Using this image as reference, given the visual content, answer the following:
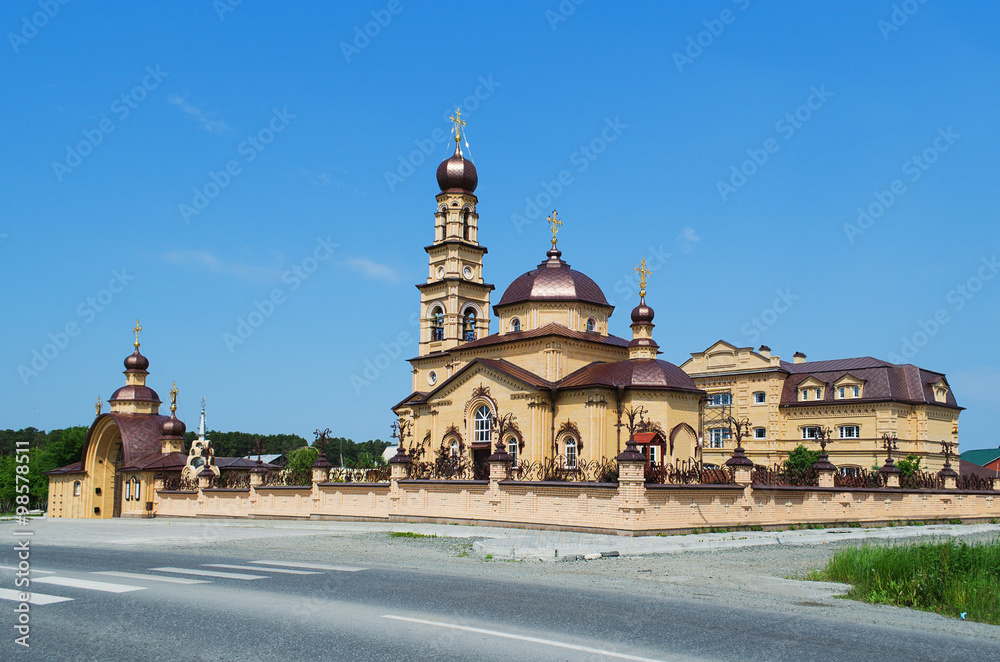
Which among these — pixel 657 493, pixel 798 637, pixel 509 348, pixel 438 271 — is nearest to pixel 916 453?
pixel 509 348

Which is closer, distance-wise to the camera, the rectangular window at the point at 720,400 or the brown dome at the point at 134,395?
the brown dome at the point at 134,395

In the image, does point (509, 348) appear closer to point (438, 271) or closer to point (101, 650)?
point (438, 271)

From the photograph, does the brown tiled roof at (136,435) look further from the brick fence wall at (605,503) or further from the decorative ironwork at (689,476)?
the decorative ironwork at (689,476)

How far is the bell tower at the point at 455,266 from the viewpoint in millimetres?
43188

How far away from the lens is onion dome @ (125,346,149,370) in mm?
48500

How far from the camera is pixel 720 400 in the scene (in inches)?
2032

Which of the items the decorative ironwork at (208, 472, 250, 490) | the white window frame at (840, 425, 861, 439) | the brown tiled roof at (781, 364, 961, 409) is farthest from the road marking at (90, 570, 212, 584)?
the white window frame at (840, 425, 861, 439)

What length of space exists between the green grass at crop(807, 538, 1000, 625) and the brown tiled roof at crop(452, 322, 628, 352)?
2480cm

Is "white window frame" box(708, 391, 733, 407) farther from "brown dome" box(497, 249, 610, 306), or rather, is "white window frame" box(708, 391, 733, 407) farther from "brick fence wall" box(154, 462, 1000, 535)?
"brick fence wall" box(154, 462, 1000, 535)

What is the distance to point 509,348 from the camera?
37.8 metres

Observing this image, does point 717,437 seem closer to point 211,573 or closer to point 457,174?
point 457,174

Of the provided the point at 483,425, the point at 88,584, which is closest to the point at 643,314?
the point at 483,425

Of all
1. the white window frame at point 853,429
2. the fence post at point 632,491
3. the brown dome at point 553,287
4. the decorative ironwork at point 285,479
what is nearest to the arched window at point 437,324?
the brown dome at point 553,287

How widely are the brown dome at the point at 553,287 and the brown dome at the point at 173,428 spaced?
17586mm
